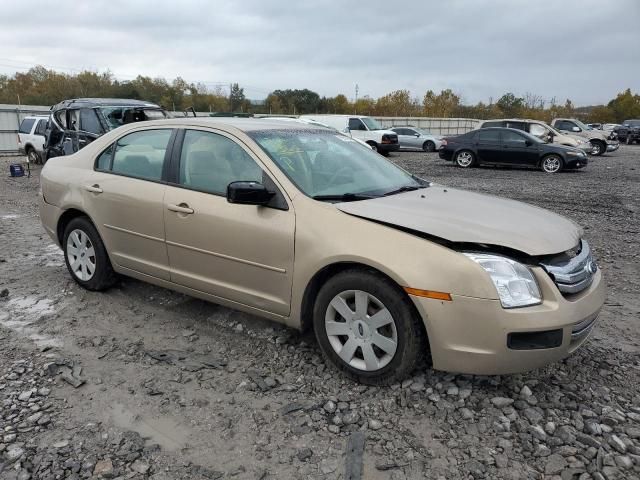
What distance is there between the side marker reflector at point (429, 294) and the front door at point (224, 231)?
2.70ft

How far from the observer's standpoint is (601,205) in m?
9.63

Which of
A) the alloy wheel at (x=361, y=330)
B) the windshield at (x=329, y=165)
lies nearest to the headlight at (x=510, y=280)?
the alloy wheel at (x=361, y=330)

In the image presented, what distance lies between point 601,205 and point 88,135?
433 inches

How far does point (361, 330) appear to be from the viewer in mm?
3064

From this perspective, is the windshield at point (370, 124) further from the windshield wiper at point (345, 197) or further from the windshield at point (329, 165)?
the windshield wiper at point (345, 197)

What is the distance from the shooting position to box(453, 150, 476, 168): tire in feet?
56.9

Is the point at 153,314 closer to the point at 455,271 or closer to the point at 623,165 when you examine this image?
the point at 455,271

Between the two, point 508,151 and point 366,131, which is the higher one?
point 366,131

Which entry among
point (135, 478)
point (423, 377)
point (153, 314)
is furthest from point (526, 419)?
point (153, 314)

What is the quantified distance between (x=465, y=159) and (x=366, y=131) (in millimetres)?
5346

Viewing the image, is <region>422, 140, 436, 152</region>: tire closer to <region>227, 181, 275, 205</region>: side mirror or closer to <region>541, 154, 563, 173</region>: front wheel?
<region>541, 154, 563, 173</region>: front wheel

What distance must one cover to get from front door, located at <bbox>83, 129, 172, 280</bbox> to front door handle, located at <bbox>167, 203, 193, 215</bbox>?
0.13m

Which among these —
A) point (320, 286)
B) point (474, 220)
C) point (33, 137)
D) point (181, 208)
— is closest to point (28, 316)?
point (181, 208)

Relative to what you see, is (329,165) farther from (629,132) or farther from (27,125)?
(629,132)
